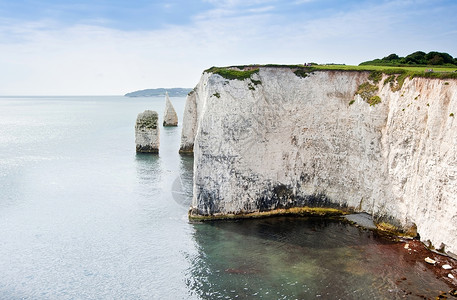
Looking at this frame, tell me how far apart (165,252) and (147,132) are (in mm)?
32510

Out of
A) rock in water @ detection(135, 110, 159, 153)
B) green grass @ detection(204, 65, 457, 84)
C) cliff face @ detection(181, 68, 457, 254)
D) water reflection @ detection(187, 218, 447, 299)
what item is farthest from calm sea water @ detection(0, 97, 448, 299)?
rock in water @ detection(135, 110, 159, 153)

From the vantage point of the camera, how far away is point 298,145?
31.5 m

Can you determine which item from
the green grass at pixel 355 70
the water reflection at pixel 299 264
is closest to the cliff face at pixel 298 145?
the green grass at pixel 355 70

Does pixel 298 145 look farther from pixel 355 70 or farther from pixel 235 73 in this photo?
pixel 235 73

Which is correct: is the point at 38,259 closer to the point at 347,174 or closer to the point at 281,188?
the point at 281,188

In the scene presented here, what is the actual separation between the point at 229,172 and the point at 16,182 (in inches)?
988

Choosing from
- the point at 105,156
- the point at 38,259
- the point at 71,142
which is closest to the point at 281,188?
the point at 38,259

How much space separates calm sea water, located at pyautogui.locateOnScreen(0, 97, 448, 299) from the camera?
20.7 m

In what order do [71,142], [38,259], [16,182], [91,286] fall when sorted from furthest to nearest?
[71,142]
[16,182]
[38,259]
[91,286]

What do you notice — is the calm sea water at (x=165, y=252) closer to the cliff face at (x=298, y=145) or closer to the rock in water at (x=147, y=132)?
the cliff face at (x=298, y=145)

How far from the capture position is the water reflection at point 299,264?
66.9ft

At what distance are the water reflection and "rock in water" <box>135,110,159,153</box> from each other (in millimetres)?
28038

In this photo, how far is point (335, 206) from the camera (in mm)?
30953

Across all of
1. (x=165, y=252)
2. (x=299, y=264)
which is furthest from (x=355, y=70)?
(x=165, y=252)
